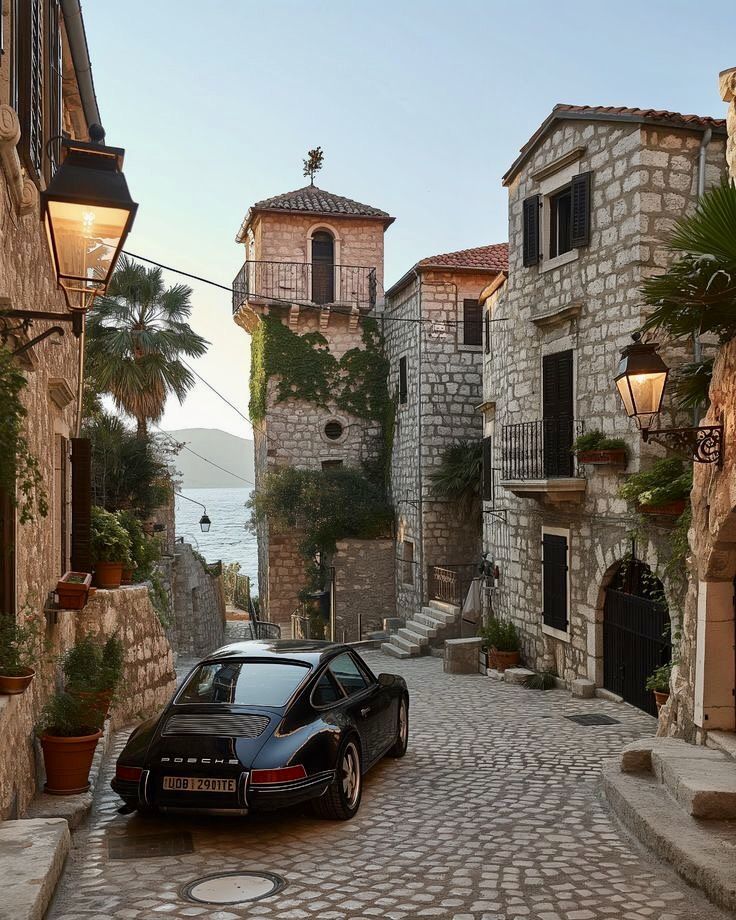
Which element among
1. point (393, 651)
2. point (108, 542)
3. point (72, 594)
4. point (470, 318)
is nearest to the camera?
point (72, 594)

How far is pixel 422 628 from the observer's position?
19.8 meters

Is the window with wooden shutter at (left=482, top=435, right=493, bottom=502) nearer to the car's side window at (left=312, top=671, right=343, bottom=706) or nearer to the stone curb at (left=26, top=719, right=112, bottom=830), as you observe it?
the car's side window at (left=312, top=671, right=343, bottom=706)

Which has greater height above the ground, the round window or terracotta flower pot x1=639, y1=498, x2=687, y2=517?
the round window

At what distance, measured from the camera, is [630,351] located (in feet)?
25.2

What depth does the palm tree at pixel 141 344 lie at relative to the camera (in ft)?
66.0

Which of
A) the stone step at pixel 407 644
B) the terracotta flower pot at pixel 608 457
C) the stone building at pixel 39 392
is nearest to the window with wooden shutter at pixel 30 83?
the stone building at pixel 39 392

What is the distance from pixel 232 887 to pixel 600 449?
8.58 metres

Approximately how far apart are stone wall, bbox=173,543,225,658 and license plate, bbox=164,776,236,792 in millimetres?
15438

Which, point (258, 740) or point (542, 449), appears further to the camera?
point (542, 449)

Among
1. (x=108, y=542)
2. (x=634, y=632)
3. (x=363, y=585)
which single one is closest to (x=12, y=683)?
(x=108, y=542)

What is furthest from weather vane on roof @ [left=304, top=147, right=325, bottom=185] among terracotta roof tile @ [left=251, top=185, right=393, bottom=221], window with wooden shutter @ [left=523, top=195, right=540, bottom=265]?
window with wooden shutter @ [left=523, top=195, right=540, bottom=265]

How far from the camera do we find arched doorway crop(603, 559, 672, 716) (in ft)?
37.1

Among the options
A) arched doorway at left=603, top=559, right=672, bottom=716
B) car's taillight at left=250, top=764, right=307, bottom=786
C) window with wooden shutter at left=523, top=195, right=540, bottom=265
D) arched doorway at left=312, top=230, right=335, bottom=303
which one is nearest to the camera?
car's taillight at left=250, top=764, right=307, bottom=786

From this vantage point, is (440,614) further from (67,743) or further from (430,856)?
(430,856)
